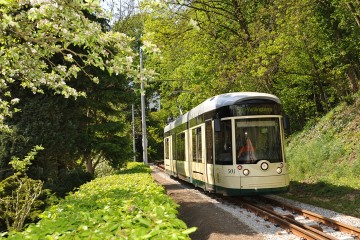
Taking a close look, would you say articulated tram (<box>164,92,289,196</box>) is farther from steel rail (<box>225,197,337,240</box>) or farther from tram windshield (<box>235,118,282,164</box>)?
steel rail (<box>225,197,337,240</box>)

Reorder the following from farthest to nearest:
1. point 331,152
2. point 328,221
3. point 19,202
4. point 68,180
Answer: point 68,180 → point 331,152 → point 19,202 → point 328,221

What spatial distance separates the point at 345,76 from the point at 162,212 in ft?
81.9

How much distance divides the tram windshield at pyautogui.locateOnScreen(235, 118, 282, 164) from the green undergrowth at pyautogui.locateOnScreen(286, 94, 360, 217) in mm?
→ 2252

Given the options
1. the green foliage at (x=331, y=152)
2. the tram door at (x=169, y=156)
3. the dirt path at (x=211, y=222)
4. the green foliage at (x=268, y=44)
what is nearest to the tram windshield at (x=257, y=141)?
the dirt path at (x=211, y=222)

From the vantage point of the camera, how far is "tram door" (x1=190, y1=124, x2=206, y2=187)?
47.6 feet

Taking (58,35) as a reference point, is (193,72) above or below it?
A: above

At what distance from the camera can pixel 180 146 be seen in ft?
65.3

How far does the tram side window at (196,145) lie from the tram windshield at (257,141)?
2.85 meters

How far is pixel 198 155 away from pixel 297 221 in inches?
251

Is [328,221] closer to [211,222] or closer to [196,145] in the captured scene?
[211,222]

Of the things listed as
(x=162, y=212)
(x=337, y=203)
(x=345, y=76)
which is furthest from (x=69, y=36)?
(x=345, y=76)

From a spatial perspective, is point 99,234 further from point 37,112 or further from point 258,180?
point 37,112

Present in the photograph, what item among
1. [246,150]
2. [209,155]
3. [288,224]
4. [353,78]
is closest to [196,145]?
[209,155]

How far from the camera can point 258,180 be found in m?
Result: 12.0
